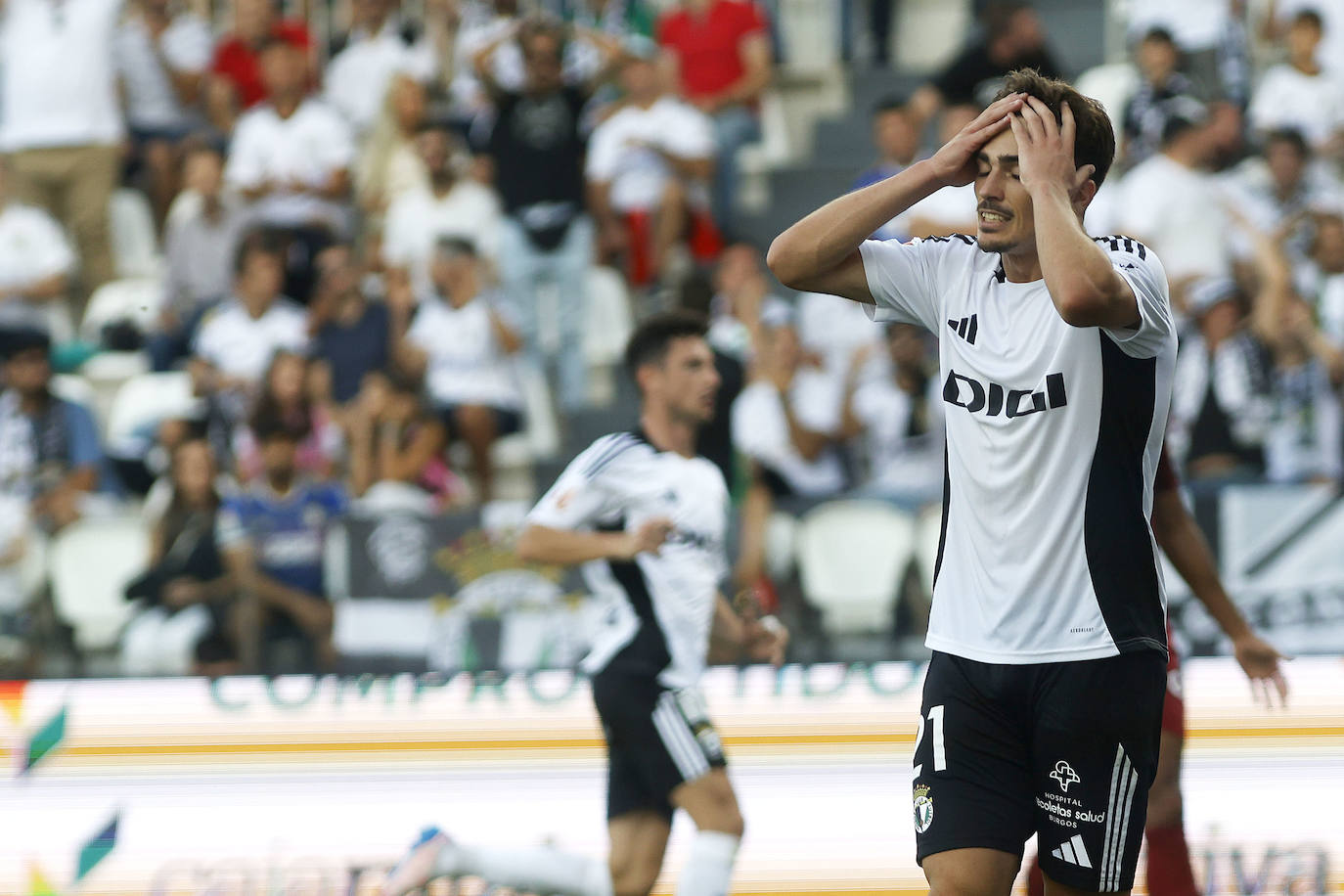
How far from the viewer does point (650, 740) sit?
18.9ft

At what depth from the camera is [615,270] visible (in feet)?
37.8

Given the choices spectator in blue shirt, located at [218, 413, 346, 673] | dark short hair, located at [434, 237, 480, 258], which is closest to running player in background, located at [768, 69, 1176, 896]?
spectator in blue shirt, located at [218, 413, 346, 673]

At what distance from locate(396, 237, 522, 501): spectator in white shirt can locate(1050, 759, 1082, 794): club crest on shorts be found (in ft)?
21.4

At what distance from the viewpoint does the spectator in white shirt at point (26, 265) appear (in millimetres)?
12008

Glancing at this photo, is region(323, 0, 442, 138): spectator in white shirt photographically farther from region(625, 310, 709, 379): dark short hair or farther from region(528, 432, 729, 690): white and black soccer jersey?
region(528, 432, 729, 690): white and black soccer jersey

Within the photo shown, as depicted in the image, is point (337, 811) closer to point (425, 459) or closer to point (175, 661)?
point (175, 661)

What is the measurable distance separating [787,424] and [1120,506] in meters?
5.93

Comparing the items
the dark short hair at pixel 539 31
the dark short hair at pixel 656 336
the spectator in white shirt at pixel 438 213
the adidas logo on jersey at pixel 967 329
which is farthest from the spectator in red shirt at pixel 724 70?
the adidas logo on jersey at pixel 967 329

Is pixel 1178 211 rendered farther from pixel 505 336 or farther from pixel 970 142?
pixel 970 142

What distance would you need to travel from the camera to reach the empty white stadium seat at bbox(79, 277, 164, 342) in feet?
39.3

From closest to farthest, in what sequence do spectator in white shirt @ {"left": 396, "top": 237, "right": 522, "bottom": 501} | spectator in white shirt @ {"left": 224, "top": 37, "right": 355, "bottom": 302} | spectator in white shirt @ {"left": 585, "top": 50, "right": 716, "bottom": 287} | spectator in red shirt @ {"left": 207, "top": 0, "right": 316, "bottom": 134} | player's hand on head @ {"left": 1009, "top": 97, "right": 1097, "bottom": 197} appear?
player's hand on head @ {"left": 1009, "top": 97, "right": 1097, "bottom": 197}, spectator in white shirt @ {"left": 396, "top": 237, "right": 522, "bottom": 501}, spectator in white shirt @ {"left": 585, "top": 50, "right": 716, "bottom": 287}, spectator in white shirt @ {"left": 224, "top": 37, "right": 355, "bottom": 302}, spectator in red shirt @ {"left": 207, "top": 0, "right": 316, "bottom": 134}

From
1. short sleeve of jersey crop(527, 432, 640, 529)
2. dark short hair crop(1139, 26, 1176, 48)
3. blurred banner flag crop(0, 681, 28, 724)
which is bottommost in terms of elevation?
→ blurred banner flag crop(0, 681, 28, 724)

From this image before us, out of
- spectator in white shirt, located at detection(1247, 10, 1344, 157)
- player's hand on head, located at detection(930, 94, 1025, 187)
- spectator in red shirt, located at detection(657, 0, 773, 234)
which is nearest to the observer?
player's hand on head, located at detection(930, 94, 1025, 187)

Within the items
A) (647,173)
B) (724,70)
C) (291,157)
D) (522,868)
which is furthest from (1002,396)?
(291,157)
